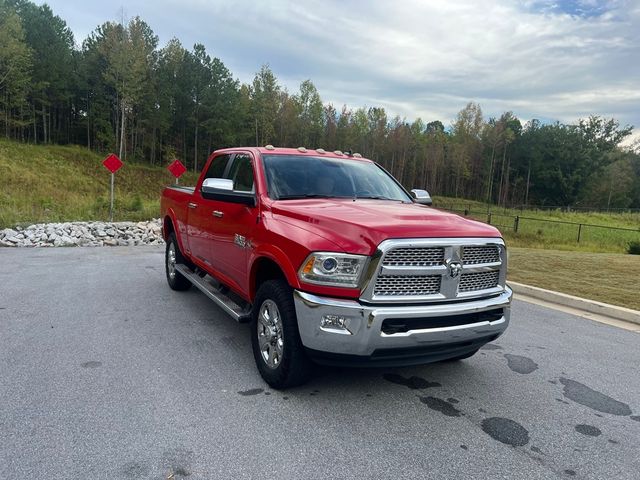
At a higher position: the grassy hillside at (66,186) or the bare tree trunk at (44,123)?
the bare tree trunk at (44,123)

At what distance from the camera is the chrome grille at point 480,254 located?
354 cm

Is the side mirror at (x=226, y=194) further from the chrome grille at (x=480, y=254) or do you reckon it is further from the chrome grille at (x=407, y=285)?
the chrome grille at (x=480, y=254)

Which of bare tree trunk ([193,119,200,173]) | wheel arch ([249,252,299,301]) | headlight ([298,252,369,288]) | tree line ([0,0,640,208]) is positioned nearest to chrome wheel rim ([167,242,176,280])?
wheel arch ([249,252,299,301])

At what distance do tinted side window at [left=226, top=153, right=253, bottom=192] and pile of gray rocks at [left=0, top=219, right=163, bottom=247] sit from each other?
927 cm

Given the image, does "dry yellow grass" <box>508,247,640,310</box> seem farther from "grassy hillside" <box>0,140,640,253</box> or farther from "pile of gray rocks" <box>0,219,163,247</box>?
"pile of gray rocks" <box>0,219,163,247</box>

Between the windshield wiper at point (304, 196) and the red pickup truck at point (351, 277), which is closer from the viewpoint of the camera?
the red pickup truck at point (351, 277)

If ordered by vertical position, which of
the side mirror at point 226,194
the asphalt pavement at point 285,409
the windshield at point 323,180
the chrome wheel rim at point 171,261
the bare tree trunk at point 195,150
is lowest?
the asphalt pavement at point 285,409

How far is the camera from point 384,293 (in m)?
3.26

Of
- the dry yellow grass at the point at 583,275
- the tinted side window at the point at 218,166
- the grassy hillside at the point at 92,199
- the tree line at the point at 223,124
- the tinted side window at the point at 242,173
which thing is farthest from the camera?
the tree line at the point at 223,124

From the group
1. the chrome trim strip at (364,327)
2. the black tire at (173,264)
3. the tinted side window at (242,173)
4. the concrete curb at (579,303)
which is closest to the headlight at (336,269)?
the chrome trim strip at (364,327)

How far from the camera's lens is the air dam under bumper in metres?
3.15

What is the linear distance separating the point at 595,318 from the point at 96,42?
58549 millimetres

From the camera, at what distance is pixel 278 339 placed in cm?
373

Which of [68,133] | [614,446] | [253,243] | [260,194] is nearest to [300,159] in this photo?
[260,194]
